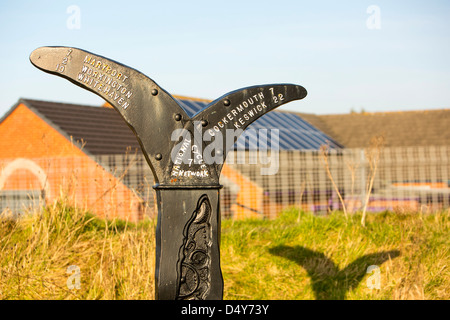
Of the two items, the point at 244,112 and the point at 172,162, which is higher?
the point at 244,112

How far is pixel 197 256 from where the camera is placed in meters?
3.69

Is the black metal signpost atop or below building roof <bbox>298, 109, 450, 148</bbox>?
below

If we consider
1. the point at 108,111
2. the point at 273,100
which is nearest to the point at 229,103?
the point at 273,100

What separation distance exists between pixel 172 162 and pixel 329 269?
4.25m

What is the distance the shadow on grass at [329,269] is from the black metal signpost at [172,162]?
348 centimetres

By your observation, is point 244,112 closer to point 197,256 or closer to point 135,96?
point 135,96

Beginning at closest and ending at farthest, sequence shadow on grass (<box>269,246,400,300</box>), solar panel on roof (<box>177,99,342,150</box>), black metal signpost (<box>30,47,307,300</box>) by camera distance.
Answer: black metal signpost (<box>30,47,307,300</box>) < shadow on grass (<box>269,246,400,300</box>) < solar panel on roof (<box>177,99,342,150</box>)

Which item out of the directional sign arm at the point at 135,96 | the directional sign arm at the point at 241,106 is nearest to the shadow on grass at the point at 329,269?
the directional sign arm at the point at 241,106

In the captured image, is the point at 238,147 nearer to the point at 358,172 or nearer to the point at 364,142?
the point at 358,172

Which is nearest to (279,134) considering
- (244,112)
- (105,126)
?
(105,126)

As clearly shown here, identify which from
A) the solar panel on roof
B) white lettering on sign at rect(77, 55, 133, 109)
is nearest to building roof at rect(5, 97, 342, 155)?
the solar panel on roof

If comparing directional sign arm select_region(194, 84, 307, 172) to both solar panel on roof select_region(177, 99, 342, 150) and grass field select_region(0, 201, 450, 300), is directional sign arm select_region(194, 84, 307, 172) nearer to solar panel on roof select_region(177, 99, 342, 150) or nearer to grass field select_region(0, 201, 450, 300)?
grass field select_region(0, 201, 450, 300)

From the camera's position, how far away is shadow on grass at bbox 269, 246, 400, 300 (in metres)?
6.86
